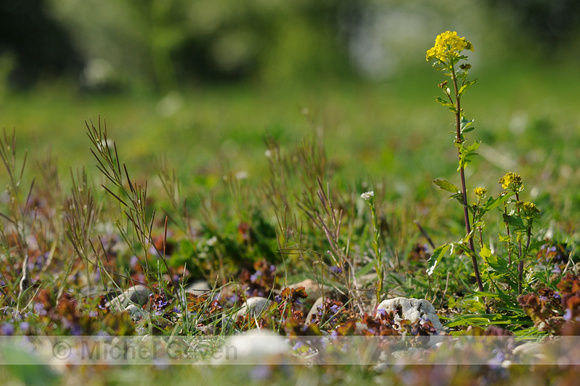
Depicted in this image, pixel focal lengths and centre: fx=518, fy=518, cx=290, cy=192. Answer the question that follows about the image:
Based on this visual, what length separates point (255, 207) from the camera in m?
2.18

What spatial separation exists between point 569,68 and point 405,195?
927 cm

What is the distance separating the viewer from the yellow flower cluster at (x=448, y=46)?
1.27 m

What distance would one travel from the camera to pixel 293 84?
11.6 meters

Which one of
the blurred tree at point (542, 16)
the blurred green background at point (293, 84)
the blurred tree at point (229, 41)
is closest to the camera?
the blurred green background at point (293, 84)

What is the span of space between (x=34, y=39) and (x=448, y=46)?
15937 millimetres

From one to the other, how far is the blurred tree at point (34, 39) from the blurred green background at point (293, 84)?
33 millimetres

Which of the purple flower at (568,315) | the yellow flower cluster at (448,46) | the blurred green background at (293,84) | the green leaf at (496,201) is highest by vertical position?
the blurred green background at (293,84)

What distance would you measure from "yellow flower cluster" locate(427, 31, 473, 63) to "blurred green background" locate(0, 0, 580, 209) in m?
0.74

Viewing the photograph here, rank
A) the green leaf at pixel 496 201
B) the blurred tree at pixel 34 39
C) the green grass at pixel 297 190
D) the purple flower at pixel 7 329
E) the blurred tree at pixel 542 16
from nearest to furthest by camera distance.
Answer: the purple flower at pixel 7 329 < the green leaf at pixel 496 201 < the green grass at pixel 297 190 < the blurred tree at pixel 542 16 < the blurred tree at pixel 34 39

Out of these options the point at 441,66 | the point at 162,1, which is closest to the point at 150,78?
the point at 162,1

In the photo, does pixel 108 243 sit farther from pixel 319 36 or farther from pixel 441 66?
pixel 319 36

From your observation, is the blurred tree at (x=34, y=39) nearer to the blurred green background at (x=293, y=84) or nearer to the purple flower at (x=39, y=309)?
the blurred green background at (x=293, y=84)

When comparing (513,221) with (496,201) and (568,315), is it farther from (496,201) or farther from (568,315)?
(568,315)

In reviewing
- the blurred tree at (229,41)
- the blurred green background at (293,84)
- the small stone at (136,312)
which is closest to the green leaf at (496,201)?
the blurred green background at (293,84)
